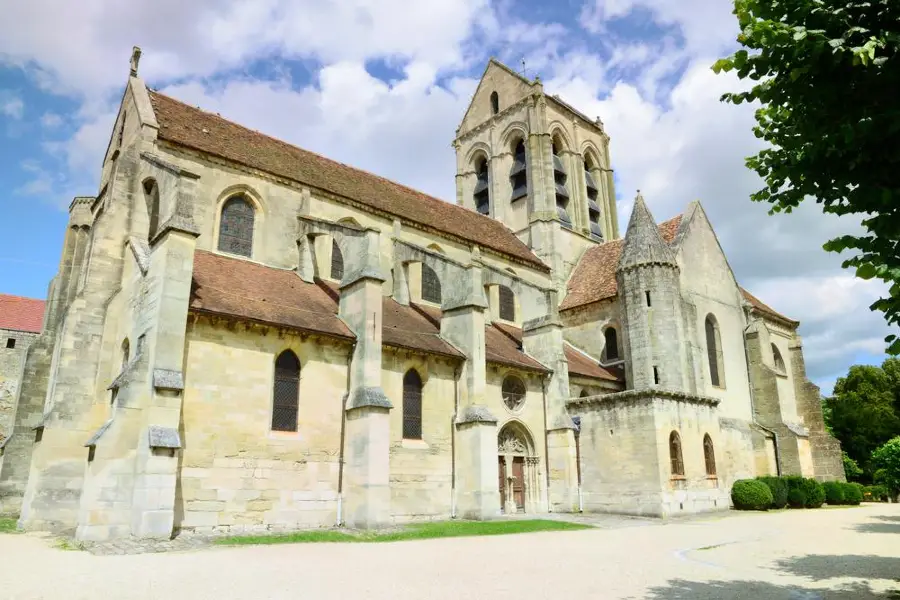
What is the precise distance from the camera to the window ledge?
1828 centimetres

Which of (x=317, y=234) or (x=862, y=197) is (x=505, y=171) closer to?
(x=317, y=234)

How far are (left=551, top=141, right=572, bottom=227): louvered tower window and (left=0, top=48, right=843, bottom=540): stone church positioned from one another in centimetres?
432

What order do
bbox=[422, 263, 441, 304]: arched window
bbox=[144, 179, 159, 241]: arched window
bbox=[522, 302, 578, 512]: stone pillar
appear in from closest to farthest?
bbox=[144, 179, 159, 241]: arched window < bbox=[522, 302, 578, 512]: stone pillar < bbox=[422, 263, 441, 304]: arched window

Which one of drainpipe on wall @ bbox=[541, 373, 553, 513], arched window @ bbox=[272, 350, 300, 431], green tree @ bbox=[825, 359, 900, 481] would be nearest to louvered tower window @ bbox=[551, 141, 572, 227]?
drainpipe on wall @ bbox=[541, 373, 553, 513]

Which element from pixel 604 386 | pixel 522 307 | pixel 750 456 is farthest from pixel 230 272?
pixel 750 456

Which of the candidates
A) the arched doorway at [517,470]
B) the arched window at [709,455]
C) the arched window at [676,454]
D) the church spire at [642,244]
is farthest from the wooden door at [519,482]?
the church spire at [642,244]

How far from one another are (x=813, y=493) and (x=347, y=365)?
1973 centimetres

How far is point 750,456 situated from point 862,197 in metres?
22.8

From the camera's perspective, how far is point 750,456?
26.0m

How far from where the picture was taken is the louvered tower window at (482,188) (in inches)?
1481

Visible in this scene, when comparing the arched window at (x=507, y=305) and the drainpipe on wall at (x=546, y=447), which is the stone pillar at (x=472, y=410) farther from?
the arched window at (x=507, y=305)

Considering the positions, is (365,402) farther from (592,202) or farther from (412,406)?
(592,202)

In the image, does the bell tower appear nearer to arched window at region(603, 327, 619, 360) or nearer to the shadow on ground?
arched window at region(603, 327, 619, 360)

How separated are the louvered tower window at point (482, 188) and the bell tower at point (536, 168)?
6 cm
